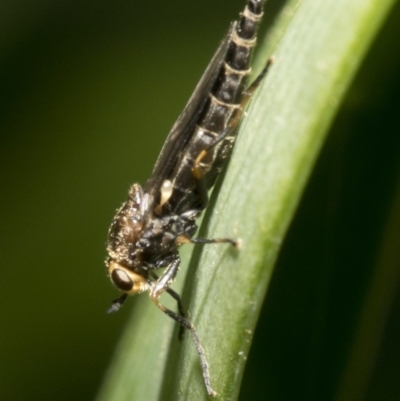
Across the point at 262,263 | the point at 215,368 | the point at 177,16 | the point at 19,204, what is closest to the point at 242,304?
the point at 262,263

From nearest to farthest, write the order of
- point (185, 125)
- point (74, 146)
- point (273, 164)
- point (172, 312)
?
1. point (273, 164)
2. point (172, 312)
3. point (185, 125)
4. point (74, 146)

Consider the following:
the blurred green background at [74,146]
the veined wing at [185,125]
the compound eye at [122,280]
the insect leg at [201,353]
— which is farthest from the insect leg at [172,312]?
the blurred green background at [74,146]

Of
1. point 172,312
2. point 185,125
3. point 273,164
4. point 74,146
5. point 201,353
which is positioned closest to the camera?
point 273,164

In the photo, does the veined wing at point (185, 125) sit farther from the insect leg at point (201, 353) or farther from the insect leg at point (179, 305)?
the insect leg at point (201, 353)

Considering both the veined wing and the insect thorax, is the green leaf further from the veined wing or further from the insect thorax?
the insect thorax

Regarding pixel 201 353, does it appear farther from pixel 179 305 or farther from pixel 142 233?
pixel 142 233

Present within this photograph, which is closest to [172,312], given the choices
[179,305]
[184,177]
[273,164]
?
[179,305]

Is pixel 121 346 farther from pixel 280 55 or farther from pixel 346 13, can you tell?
pixel 346 13
